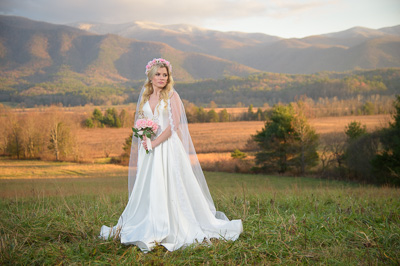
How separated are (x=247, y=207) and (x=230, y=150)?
4036 cm

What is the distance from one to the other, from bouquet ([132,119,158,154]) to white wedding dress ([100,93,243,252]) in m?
0.16

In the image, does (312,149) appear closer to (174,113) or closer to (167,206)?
(174,113)

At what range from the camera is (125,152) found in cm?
4222

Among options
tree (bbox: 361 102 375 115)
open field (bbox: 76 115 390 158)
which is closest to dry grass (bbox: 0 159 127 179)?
open field (bbox: 76 115 390 158)

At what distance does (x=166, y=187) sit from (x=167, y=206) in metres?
0.29

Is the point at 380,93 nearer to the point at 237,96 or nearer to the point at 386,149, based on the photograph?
the point at 237,96

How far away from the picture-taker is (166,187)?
4.50 metres

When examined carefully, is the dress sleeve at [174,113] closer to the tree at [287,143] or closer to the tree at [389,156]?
the tree at [389,156]

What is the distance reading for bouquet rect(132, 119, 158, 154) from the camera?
449 centimetres

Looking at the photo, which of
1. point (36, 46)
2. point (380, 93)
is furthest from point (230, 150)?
point (36, 46)

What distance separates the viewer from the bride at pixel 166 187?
4.34m

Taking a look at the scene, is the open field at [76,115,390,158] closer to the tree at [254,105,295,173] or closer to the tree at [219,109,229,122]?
the tree at [254,105,295,173]

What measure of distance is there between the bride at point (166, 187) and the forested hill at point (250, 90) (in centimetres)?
6964

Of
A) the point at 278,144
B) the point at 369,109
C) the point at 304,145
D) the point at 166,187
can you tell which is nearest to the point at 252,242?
the point at 166,187
